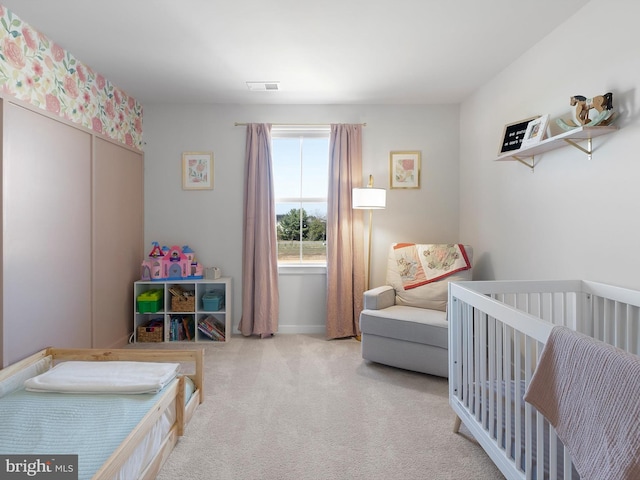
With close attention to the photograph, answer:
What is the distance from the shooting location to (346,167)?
338 cm

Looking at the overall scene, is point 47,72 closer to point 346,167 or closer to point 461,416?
point 346,167

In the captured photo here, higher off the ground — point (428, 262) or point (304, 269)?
point (428, 262)

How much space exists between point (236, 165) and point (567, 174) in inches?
110

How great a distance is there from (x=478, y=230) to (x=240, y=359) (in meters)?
2.43

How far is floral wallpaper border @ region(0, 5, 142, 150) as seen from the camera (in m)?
1.96

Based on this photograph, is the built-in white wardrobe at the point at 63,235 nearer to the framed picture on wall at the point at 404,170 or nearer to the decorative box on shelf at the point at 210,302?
the decorative box on shelf at the point at 210,302

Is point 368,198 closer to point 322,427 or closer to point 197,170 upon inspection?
point 197,170

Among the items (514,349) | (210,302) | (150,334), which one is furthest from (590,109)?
(150,334)

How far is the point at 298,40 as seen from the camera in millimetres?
2242

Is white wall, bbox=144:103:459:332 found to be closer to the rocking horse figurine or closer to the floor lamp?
the floor lamp

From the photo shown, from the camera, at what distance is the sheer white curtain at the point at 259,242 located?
11.0 ft

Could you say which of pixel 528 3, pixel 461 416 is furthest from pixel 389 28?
pixel 461 416

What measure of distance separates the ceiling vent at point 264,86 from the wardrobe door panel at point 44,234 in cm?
138
